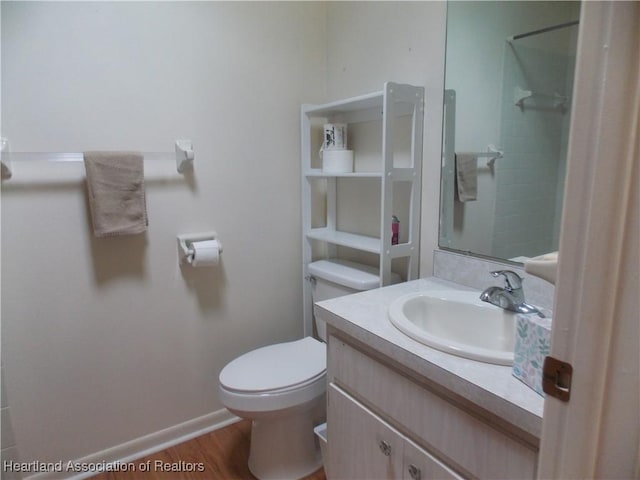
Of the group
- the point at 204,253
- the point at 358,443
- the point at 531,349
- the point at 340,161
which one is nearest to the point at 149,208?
the point at 204,253

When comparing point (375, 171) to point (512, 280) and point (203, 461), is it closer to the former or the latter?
point (512, 280)

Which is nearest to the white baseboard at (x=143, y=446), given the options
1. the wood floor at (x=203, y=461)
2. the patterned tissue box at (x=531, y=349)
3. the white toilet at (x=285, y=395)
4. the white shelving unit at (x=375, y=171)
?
the wood floor at (x=203, y=461)

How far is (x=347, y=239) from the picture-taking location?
1.87m

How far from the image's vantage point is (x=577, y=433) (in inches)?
19.6

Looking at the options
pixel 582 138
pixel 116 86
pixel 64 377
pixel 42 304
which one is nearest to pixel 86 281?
pixel 42 304

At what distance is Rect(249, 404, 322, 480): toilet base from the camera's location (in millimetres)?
1655

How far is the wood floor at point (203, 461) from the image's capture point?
170 centimetres

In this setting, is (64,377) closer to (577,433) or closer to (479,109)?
(577,433)

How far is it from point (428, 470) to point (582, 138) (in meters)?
0.87

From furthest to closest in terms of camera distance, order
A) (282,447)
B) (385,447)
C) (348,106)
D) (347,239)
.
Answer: (347,239)
(348,106)
(282,447)
(385,447)

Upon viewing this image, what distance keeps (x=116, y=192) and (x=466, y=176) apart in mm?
1313

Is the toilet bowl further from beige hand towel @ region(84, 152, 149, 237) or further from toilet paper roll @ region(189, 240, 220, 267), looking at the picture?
beige hand towel @ region(84, 152, 149, 237)

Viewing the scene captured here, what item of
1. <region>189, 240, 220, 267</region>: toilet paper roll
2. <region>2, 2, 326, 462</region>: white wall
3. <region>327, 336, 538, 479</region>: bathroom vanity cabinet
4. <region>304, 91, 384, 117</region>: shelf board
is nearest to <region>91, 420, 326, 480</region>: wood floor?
<region>2, 2, 326, 462</region>: white wall

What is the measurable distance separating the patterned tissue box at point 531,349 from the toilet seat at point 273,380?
899 millimetres
